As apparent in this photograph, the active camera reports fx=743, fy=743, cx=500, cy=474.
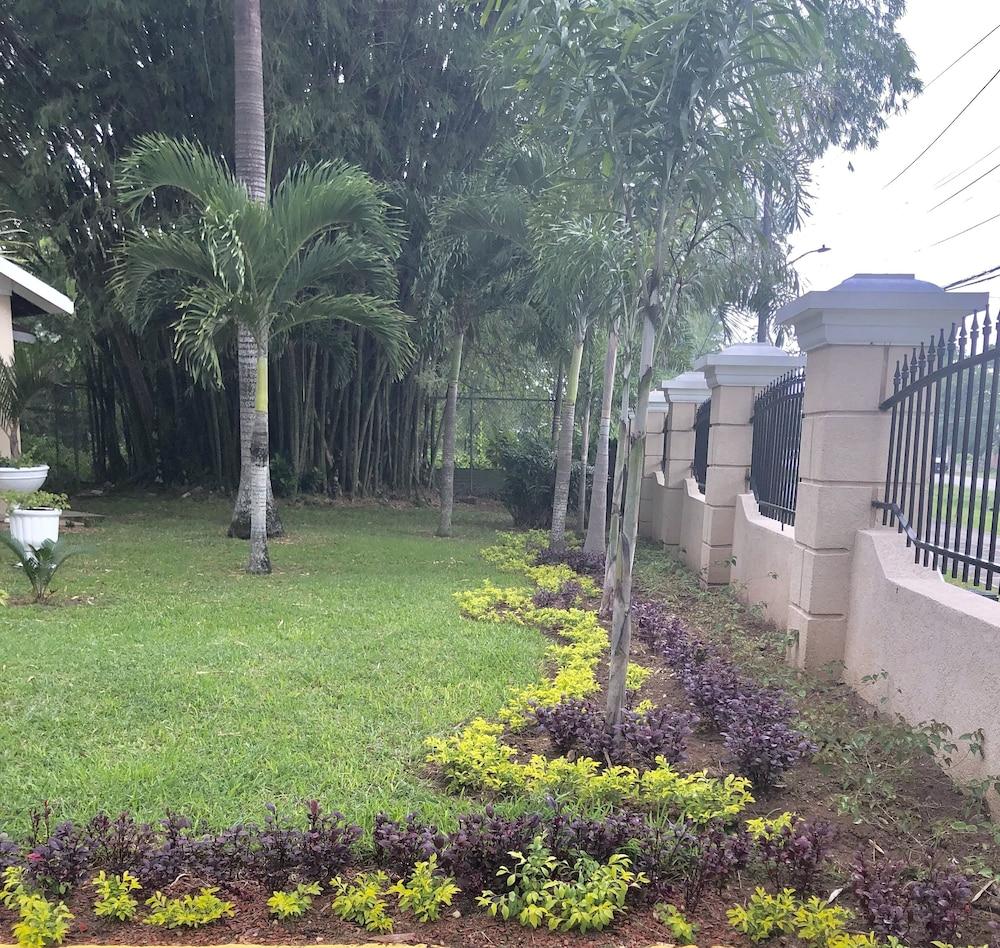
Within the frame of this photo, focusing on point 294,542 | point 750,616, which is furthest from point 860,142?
point 294,542

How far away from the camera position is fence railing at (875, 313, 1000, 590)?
2867 mm

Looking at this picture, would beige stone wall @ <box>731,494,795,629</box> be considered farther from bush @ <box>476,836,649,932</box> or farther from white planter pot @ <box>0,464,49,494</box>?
white planter pot @ <box>0,464,49,494</box>

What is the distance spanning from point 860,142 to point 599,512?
7704 millimetres

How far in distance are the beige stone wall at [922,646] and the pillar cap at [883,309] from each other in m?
0.96

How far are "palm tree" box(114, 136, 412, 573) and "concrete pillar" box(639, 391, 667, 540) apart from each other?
151 inches

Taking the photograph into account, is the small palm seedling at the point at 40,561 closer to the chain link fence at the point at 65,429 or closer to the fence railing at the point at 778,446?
the fence railing at the point at 778,446

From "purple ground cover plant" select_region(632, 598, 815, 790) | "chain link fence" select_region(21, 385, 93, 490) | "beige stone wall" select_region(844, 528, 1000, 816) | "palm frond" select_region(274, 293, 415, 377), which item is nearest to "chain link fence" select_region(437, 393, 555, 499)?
"chain link fence" select_region(21, 385, 93, 490)

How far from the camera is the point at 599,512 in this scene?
7.85 meters

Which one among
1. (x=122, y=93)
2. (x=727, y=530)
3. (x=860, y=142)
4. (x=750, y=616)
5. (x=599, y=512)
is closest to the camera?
(x=750, y=616)

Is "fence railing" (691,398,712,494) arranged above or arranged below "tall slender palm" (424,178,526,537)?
below

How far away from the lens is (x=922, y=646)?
2.97 meters

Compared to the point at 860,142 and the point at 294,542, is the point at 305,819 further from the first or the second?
the point at 860,142

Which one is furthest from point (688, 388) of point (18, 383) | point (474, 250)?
point (18, 383)

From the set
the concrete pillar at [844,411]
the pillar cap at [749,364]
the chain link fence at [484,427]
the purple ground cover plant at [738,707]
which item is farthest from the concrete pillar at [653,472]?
the concrete pillar at [844,411]
